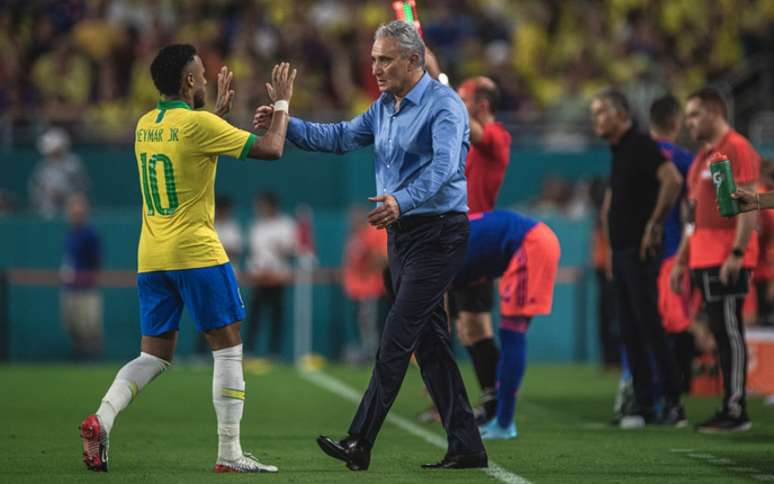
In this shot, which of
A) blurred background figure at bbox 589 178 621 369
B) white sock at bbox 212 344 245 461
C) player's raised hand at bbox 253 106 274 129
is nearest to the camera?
white sock at bbox 212 344 245 461

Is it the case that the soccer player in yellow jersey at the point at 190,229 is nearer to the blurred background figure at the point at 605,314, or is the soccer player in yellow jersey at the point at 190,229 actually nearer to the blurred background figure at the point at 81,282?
the blurred background figure at the point at 605,314

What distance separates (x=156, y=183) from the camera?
7543 mm

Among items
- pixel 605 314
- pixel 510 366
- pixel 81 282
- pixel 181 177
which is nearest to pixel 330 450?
pixel 181 177

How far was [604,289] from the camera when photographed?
56.9ft

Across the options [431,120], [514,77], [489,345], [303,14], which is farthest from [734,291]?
[303,14]

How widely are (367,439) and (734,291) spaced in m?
3.68

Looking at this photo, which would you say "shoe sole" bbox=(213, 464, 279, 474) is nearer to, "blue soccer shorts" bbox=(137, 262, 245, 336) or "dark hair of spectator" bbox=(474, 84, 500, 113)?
"blue soccer shorts" bbox=(137, 262, 245, 336)

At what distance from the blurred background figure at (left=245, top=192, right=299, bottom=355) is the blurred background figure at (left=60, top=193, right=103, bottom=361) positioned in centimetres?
202

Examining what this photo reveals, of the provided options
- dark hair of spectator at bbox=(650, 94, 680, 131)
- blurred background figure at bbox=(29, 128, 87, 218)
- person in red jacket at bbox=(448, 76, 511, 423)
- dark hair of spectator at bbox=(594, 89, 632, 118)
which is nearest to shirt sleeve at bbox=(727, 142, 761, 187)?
dark hair of spectator at bbox=(594, 89, 632, 118)

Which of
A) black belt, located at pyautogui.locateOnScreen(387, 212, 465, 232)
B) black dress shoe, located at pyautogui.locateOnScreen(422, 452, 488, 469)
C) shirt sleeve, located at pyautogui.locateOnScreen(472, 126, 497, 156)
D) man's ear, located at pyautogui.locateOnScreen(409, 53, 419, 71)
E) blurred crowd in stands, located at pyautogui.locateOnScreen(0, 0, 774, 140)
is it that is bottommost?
black dress shoe, located at pyautogui.locateOnScreen(422, 452, 488, 469)

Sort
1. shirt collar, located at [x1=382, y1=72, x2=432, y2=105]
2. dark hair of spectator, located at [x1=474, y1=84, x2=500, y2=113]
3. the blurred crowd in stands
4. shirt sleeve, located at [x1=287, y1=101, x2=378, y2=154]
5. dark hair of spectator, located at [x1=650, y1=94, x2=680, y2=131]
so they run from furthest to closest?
1. the blurred crowd in stands
2. dark hair of spectator, located at [x1=650, y1=94, x2=680, y2=131]
3. dark hair of spectator, located at [x1=474, y1=84, x2=500, y2=113]
4. shirt sleeve, located at [x1=287, y1=101, x2=378, y2=154]
5. shirt collar, located at [x1=382, y1=72, x2=432, y2=105]

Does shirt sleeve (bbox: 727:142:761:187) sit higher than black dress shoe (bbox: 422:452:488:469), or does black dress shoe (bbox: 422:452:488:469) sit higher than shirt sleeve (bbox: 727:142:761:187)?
shirt sleeve (bbox: 727:142:761:187)

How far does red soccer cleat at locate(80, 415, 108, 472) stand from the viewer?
7477 mm

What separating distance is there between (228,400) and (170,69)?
1.71 meters
